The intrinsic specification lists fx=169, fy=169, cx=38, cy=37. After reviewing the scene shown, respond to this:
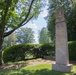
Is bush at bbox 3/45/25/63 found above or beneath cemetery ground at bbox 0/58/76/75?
above

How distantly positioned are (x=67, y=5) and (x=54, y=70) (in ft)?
51.3

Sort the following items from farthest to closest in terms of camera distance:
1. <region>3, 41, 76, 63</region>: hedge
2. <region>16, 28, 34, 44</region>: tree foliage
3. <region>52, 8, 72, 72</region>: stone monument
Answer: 1. <region>16, 28, 34, 44</region>: tree foliage
2. <region>3, 41, 76, 63</region>: hedge
3. <region>52, 8, 72, 72</region>: stone monument

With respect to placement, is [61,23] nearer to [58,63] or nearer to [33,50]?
[58,63]

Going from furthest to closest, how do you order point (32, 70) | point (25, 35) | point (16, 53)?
point (25, 35) < point (16, 53) < point (32, 70)

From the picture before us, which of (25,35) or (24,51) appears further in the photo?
(25,35)

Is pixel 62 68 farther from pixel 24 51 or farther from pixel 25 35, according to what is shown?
pixel 25 35

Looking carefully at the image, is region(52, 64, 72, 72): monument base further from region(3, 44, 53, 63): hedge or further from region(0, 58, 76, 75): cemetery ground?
region(3, 44, 53, 63): hedge

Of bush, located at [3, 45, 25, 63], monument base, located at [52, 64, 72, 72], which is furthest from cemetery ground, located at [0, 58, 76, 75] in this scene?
bush, located at [3, 45, 25, 63]

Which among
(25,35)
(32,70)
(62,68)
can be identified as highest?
(25,35)

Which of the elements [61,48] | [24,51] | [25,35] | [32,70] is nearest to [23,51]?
[24,51]

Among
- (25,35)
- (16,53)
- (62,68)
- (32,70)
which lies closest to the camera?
(62,68)

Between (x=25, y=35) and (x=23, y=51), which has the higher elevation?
(x=25, y=35)

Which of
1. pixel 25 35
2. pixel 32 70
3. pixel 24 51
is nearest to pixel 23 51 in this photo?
pixel 24 51

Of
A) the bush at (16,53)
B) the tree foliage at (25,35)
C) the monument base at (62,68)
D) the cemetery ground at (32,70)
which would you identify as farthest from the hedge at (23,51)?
the tree foliage at (25,35)
